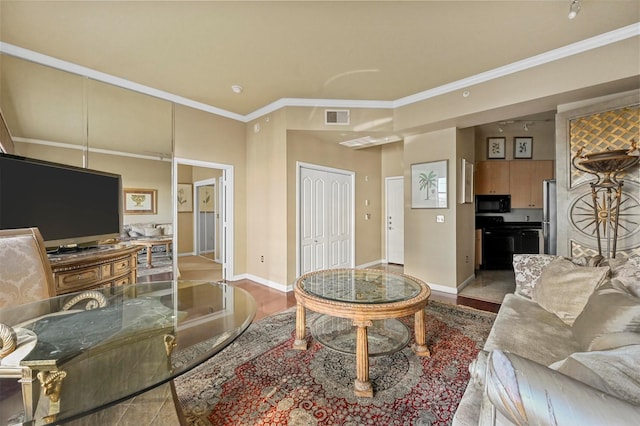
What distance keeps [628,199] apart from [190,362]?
404cm

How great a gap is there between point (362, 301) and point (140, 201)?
3209 mm

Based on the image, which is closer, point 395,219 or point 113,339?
point 113,339

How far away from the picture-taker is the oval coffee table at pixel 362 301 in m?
1.77

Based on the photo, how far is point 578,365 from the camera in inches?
28.9

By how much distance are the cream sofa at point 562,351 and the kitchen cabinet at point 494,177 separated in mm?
3521

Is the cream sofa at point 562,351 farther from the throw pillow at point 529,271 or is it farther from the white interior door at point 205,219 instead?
the white interior door at point 205,219

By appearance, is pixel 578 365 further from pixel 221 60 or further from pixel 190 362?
pixel 221 60

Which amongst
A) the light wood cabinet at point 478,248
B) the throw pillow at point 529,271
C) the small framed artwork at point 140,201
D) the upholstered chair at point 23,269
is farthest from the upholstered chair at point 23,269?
the light wood cabinet at point 478,248

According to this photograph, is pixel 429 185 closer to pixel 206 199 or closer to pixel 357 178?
pixel 357 178

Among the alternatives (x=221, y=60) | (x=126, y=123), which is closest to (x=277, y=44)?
(x=221, y=60)

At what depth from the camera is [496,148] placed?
5402 mm

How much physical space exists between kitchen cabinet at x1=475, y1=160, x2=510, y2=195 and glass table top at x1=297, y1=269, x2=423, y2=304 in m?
3.90

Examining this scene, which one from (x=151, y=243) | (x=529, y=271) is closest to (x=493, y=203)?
(x=529, y=271)

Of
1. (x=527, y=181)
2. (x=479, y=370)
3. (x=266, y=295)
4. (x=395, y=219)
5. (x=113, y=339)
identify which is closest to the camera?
(x=479, y=370)
